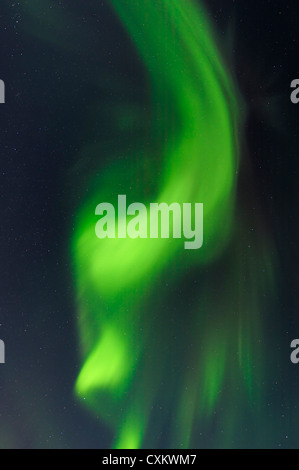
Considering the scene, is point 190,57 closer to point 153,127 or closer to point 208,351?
point 153,127

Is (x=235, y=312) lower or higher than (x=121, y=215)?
lower

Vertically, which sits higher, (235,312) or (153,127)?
(153,127)

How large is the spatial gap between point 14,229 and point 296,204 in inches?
18.8

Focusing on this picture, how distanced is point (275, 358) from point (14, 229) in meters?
0.49

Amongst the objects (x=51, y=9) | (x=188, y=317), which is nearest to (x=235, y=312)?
(x=188, y=317)

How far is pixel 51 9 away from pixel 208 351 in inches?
24.8

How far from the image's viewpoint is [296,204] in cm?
80

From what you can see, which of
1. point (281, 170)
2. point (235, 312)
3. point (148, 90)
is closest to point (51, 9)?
point (148, 90)

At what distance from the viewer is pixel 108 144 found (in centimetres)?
80
